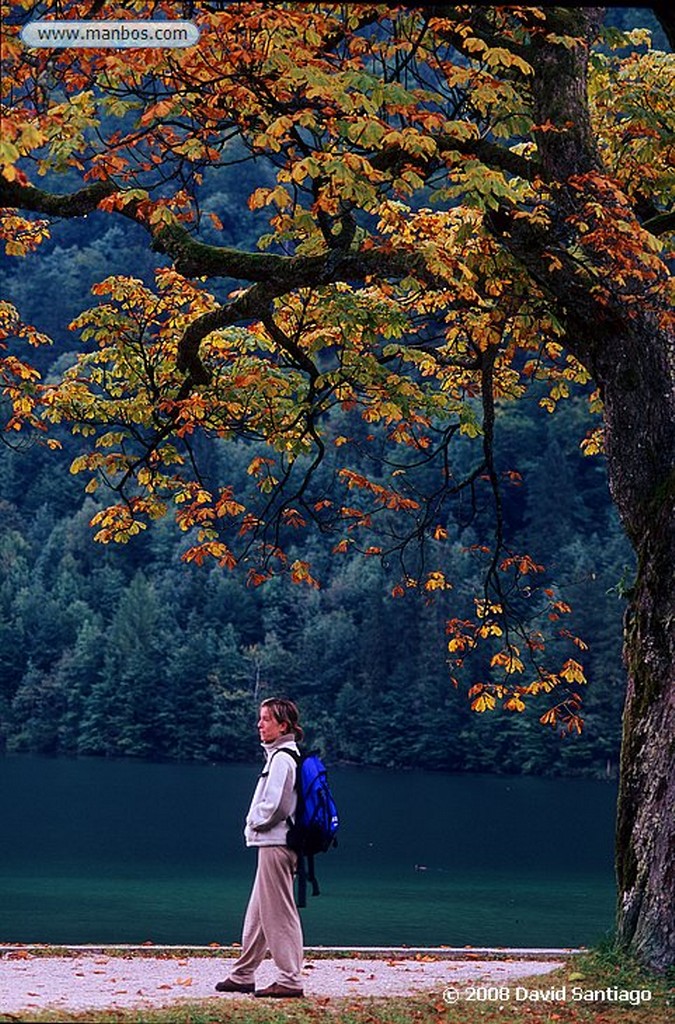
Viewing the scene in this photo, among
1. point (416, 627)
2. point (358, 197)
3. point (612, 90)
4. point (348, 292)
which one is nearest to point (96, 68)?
point (358, 197)

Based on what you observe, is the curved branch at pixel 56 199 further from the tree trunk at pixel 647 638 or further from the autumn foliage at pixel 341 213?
the tree trunk at pixel 647 638

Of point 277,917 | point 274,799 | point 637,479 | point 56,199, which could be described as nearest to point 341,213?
point 56,199

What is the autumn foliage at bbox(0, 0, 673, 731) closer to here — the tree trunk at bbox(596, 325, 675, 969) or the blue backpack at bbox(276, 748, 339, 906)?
the tree trunk at bbox(596, 325, 675, 969)

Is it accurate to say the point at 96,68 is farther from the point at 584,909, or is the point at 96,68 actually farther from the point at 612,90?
the point at 584,909

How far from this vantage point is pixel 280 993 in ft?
24.1

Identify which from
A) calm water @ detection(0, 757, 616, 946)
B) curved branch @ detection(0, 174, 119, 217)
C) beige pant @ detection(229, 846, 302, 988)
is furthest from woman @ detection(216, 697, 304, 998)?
calm water @ detection(0, 757, 616, 946)

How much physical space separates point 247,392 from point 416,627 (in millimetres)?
61724

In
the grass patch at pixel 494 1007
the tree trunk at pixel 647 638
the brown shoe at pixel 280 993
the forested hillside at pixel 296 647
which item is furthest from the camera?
the forested hillside at pixel 296 647

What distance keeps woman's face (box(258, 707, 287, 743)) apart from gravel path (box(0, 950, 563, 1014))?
1.30 meters

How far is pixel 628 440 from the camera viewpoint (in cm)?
878

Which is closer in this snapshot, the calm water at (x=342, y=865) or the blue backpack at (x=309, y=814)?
the blue backpack at (x=309, y=814)

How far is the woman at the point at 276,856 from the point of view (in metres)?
7.13

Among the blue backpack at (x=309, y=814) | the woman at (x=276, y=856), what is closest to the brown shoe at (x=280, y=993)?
the woman at (x=276, y=856)

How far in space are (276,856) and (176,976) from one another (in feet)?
6.17
